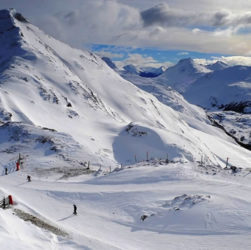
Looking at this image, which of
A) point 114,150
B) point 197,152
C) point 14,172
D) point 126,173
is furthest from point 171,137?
point 14,172

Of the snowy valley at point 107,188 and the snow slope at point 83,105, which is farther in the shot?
the snow slope at point 83,105

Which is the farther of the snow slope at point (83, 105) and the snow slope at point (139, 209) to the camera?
the snow slope at point (83, 105)

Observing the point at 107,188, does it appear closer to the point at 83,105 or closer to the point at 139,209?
the point at 139,209

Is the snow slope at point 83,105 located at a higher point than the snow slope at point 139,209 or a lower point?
higher

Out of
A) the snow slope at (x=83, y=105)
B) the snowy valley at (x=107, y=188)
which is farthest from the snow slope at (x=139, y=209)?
the snow slope at (x=83, y=105)

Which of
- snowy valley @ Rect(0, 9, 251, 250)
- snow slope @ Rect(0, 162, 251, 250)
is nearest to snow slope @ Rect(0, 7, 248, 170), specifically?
snowy valley @ Rect(0, 9, 251, 250)

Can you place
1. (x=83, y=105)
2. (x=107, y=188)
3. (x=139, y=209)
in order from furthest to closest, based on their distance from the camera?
(x=83, y=105) → (x=107, y=188) → (x=139, y=209)

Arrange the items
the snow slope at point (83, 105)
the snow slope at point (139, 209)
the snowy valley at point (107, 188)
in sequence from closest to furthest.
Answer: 1. the snow slope at point (139, 209)
2. the snowy valley at point (107, 188)
3. the snow slope at point (83, 105)

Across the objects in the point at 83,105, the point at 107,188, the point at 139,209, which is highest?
the point at 83,105

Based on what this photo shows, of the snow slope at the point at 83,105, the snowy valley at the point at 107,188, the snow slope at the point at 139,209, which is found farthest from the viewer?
the snow slope at the point at 83,105

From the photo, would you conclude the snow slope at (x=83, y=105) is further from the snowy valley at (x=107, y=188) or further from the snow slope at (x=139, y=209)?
the snow slope at (x=139, y=209)

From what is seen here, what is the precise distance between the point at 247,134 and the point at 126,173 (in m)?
147

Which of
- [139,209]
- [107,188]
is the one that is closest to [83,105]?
[107,188]

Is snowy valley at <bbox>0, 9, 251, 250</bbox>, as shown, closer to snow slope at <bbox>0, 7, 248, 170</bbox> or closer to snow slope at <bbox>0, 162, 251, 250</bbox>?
snow slope at <bbox>0, 162, 251, 250</bbox>
